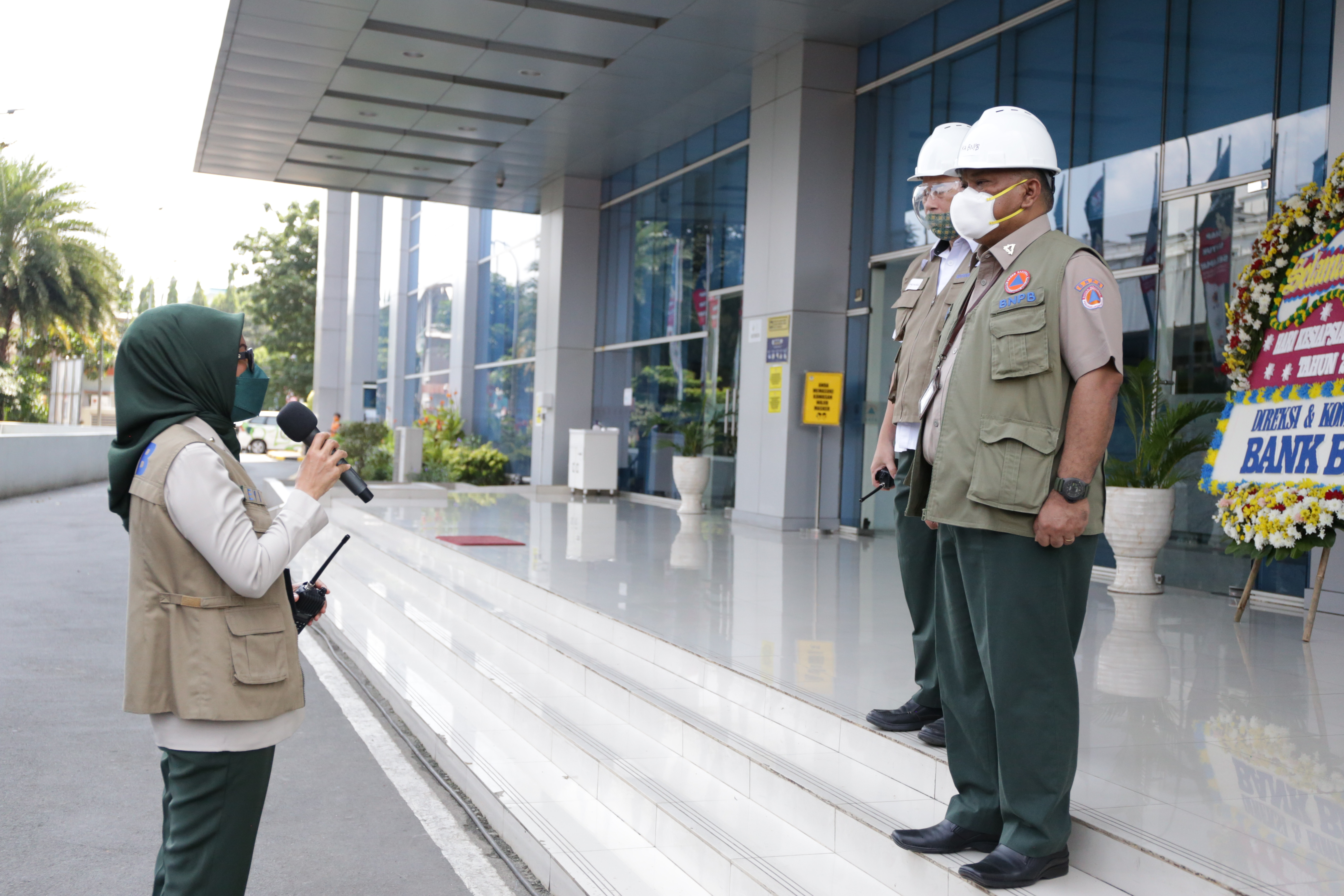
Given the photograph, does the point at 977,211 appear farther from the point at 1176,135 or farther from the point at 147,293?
the point at 147,293

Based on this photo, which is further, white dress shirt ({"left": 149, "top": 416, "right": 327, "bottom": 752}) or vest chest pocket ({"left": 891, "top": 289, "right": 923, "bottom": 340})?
vest chest pocket ({"left": 891, "top": 289, "right": 923, "bottom": 340})

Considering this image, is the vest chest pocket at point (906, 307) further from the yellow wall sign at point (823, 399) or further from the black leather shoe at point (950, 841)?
the yellow wall sign at point (823, 399)

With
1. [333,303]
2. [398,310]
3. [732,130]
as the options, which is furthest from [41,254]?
[732,130]

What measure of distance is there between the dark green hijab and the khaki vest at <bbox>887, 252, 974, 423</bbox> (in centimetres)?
228

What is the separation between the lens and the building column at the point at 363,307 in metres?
36.2

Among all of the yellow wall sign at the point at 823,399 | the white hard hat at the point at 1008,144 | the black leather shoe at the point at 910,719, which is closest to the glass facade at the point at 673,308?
the yellow wall sign at the point at 823,399

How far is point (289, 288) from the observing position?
40.1 metres

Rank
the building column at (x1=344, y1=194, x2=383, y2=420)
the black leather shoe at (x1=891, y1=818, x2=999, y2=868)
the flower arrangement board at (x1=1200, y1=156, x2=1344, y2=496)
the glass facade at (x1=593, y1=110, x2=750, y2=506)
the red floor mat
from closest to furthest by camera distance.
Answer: the black leather shoe at (x1=891, y1=818, x2=999, y2=868) → the flower arrangement board at (x1=1200, y1=156, x2=1344, y2=496) → the red floor mat → the glass facade at (x1=593, y1=110, x2=750, y2=506) → the building column at (x1=344, y1=194, x2=383, y2=420)

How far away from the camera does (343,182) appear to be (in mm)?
19828

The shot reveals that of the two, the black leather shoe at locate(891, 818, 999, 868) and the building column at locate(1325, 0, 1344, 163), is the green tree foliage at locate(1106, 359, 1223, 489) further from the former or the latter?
the black leather shoe at locate(891, 818, 999, 868)

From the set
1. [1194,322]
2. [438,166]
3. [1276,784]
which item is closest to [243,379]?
[1276,784]

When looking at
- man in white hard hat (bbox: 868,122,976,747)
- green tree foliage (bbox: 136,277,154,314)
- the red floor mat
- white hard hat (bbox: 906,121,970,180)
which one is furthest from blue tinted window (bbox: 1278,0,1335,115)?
green tree foliage (bbox: 136,277,154,314)

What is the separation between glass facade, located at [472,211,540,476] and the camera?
21.9 m

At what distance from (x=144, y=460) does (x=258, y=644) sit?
439 mm
